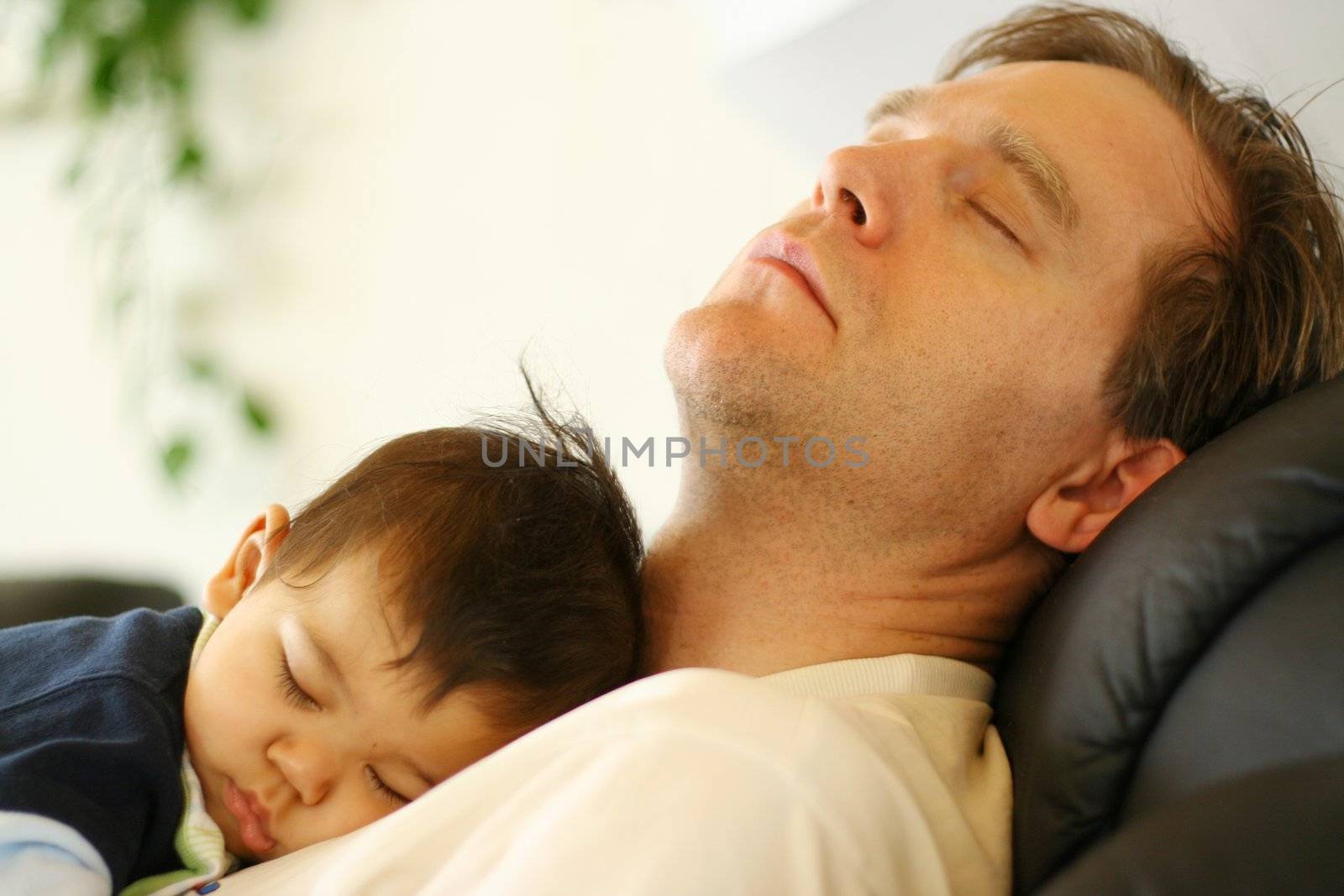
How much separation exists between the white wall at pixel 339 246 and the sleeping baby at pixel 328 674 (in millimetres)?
1205

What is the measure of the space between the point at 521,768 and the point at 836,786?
0.24 meters

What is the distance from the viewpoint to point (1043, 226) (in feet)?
3.92

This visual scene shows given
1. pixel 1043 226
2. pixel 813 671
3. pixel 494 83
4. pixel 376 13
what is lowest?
pixel 813 671

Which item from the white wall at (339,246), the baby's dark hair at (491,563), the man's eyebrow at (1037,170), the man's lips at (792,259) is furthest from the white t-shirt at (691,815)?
the white wall at (339,246)

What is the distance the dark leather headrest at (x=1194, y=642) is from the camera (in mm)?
773

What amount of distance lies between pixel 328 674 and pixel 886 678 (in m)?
0.52

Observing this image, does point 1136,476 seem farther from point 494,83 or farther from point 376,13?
point 376,13

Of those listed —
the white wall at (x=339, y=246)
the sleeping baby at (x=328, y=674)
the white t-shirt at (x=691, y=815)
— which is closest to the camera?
the white t-shirt at (x=691, y=815)

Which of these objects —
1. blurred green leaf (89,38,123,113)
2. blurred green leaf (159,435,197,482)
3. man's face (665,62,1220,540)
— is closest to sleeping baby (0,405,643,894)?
man's face (665,62,1220,540)

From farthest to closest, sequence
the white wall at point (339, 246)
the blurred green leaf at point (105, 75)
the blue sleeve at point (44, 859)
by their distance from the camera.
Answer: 1. the blurred green leaf at point (105, 75)
2. the white wall at point (339, 246)
3. the blue sleeve at point (44, 859)

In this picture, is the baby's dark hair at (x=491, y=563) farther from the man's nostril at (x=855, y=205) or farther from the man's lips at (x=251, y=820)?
the man's nostril at (x=855, y=205)

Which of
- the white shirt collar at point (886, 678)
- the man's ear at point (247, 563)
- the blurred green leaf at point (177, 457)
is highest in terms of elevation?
the man's ear at point (247, 563)

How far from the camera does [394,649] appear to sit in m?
1.08

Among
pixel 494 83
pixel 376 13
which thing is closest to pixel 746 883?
pixel 494 83
